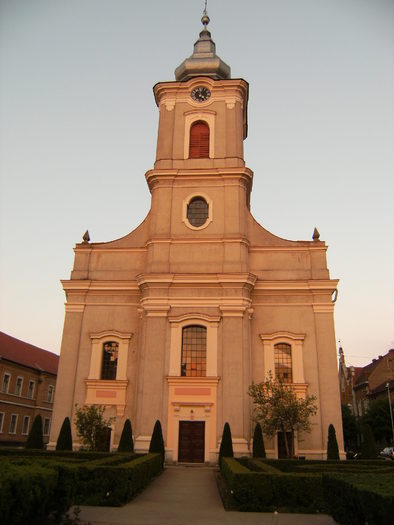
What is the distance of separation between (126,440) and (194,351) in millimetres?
6064

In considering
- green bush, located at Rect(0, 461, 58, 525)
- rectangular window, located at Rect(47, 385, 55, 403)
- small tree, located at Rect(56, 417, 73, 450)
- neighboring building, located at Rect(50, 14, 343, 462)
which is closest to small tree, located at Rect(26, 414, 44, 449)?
small tree, located at Rect(56, 417, 73, 450)

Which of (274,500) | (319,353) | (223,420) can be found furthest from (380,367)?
(274,500)

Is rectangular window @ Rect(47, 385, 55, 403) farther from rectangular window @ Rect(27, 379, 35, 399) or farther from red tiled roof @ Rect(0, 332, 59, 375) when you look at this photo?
rectangular window @ Rect(27, 379, 35, 399)

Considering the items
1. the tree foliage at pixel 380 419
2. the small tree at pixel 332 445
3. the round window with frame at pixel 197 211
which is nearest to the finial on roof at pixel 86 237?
the round window with frame at pixel 197 211

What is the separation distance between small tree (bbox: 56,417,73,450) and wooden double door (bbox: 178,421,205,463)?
5.61 metres

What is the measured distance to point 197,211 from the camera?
30812mm

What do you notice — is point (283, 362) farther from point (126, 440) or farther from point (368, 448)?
point (126, 440)

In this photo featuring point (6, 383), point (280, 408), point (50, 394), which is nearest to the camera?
point (280, 408)

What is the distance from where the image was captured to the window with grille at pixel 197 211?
3050 cm

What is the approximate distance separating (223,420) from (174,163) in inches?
641

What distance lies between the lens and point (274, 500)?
1304 cm

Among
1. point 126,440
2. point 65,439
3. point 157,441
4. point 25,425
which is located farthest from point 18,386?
point 157,441

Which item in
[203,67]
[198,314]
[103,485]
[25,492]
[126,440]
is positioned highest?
[203,67]

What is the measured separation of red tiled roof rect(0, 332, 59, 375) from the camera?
155ft
